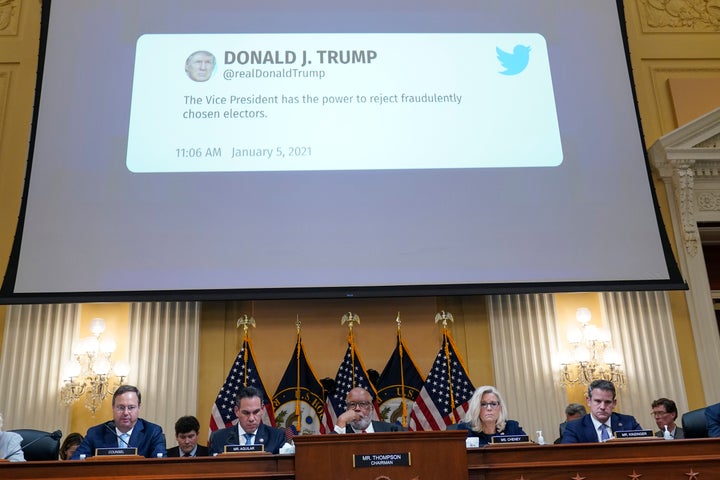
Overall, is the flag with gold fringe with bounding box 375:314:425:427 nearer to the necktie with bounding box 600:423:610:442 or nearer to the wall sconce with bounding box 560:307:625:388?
the wall sconce with bounding box 560:307:625:388

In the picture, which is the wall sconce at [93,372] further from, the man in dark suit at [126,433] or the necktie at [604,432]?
the necktie at [604,432]

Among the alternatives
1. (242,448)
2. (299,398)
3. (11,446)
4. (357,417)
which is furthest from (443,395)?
(11,446)

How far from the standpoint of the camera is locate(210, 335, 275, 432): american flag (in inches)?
242

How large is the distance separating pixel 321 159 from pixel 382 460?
10.5 feet

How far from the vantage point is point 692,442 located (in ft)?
12.1

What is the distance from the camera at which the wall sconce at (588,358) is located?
6.68 m

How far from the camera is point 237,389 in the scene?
20.5ft

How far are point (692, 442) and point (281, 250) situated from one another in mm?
3335

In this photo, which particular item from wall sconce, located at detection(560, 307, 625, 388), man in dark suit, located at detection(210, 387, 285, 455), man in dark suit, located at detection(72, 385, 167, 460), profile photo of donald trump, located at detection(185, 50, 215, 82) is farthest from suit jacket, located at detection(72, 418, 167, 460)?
wall sconce, located at detection(560, 307, 625, 388)

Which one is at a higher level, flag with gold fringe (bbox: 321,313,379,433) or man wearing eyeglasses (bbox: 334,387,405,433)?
flag with gold fringe (bbox: 321,313,379,433)

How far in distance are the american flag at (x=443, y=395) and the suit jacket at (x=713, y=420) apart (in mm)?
2119

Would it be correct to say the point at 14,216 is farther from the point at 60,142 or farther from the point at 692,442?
the point at 692,442

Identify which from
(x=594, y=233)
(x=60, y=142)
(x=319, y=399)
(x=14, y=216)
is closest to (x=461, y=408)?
(x=319, y=399)

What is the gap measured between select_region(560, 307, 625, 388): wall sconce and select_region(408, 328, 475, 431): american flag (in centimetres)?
96
